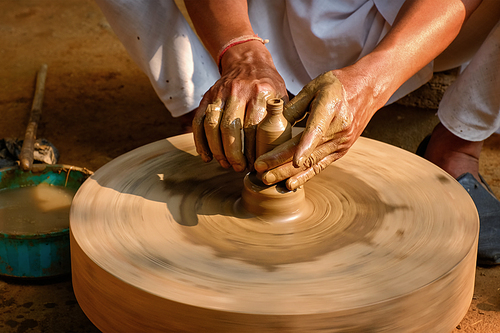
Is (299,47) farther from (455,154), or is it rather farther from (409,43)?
(455,154)

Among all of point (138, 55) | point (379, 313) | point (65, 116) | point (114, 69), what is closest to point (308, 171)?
point (379, 313)

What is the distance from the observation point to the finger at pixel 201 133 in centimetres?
138

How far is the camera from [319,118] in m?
1.23

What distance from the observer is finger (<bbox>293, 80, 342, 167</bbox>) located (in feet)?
3.89

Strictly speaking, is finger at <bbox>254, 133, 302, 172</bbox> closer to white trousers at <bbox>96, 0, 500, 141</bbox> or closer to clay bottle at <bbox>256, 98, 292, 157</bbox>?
clay bottle at <bbox>256, 98, 292, 157</bbox>

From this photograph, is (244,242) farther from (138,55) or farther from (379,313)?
(138,55)

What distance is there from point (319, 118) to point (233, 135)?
0.73 ft

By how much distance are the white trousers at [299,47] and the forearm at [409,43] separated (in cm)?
29

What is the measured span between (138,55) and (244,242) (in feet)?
3.93

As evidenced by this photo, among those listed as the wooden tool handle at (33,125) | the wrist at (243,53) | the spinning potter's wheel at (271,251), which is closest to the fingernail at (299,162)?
the spinning potter's wheel at (271,251)

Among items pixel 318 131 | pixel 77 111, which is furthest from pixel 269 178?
pixel 77 111

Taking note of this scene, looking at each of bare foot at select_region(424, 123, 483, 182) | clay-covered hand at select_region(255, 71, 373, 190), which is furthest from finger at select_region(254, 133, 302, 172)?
bare foot at select_region(424, 123, 483, 182)

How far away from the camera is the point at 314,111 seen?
1247mm

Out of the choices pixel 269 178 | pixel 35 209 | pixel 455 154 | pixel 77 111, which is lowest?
pixel 455 154
